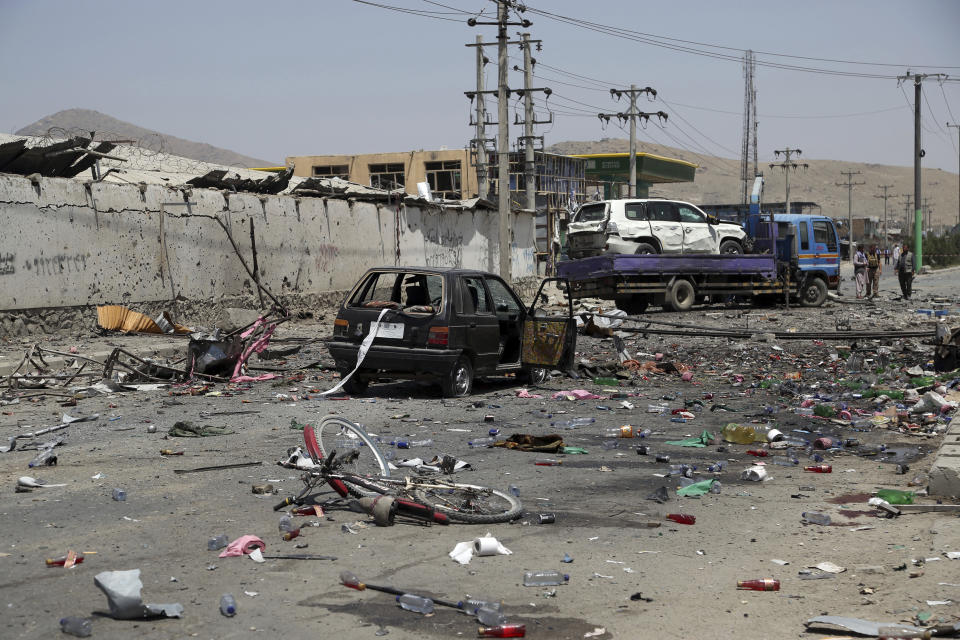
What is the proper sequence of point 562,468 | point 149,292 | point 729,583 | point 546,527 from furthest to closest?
1. point 149,292
2. point 562,468
3. point 546,527
4. point 729,583

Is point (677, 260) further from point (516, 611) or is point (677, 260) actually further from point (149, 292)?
point (516, 611)

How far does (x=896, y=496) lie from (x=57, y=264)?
47.2 ft

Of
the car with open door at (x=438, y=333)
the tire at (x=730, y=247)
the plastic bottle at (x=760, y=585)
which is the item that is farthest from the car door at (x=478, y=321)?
the tire at (x=730, y=247)

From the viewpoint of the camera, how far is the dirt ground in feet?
13.7

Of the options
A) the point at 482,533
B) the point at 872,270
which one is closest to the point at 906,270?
the point at 872,270

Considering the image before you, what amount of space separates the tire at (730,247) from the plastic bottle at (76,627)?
2342 cm

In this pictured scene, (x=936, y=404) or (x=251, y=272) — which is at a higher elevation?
(x=251, y=272)

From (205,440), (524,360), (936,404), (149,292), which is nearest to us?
(205,440)

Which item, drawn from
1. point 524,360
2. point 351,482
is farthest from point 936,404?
point 351,482

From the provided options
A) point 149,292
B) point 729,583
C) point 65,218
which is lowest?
point 729,583

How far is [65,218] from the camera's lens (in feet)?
54.9

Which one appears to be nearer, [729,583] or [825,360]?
[729,583]

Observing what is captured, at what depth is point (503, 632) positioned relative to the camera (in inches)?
156

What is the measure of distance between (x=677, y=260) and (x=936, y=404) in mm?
14088
